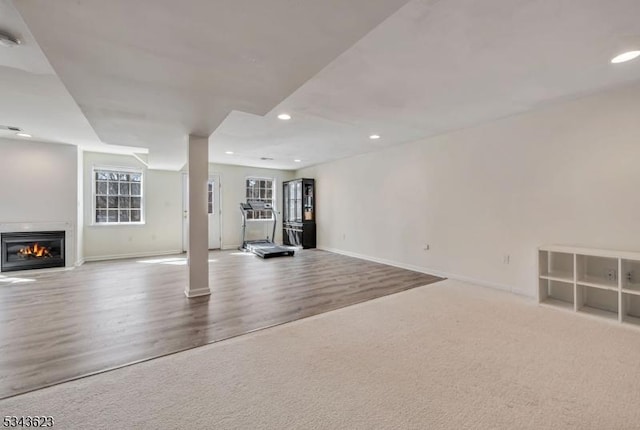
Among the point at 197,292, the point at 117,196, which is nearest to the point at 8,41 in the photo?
the point at 197,292

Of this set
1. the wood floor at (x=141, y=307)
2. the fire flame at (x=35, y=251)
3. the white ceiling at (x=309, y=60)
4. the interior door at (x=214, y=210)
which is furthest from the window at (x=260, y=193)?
the white ceiling at (x=309, y=60)

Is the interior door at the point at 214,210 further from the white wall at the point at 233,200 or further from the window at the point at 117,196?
the window at the point at 117,196

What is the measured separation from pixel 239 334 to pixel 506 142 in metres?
4.23

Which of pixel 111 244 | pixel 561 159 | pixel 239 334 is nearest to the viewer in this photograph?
pixel 239 334

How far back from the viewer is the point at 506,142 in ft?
12.6

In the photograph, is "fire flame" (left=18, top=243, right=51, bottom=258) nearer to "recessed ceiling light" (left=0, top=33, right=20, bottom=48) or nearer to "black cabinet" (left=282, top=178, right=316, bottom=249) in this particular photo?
"recessed ceiling light" (left=0, top=33, right=20, bottom=48)

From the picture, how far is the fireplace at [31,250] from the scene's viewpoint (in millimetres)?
4891

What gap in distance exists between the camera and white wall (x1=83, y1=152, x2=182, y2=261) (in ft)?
20.2

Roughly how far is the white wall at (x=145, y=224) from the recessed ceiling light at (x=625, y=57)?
8066mm

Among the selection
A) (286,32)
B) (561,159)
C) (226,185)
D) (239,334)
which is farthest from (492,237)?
(226,185)

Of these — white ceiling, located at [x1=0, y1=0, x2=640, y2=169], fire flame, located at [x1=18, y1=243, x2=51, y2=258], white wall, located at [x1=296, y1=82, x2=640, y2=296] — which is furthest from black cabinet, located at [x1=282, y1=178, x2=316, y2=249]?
fire flame, located at [x1=18, y1=243, x2=51, y2=258]

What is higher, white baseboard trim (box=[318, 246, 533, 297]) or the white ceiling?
the white ceiling

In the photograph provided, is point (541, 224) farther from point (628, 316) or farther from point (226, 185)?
point (226, 185)

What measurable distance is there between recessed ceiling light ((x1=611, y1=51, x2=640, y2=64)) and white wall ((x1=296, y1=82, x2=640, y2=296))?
0.80 m
